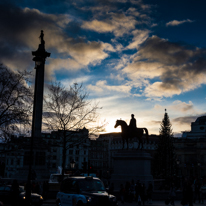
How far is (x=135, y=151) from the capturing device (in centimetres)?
3034

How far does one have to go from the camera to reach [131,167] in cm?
2994

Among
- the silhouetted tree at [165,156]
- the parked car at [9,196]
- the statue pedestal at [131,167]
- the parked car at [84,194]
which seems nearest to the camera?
the parked car at [84,194]

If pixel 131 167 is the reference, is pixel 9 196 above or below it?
below

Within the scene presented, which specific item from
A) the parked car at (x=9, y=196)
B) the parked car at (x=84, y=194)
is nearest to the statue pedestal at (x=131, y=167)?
the parked car at (x=9, y=196)

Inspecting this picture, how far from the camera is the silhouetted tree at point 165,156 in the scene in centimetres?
6994

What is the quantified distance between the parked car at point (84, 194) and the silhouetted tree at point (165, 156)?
53961mm

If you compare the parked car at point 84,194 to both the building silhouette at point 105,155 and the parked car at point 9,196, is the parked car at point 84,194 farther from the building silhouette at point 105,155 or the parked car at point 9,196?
the building silhouette at point 105,155

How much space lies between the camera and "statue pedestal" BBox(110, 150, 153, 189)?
1164 inches

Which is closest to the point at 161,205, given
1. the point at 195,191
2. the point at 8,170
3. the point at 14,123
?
the point at 195,191

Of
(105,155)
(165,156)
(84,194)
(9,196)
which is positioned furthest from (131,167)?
(105,155)

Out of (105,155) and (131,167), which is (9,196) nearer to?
(131,167)

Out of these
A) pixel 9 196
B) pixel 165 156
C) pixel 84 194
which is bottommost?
pixel 9 196

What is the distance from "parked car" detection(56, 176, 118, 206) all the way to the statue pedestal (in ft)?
46.1

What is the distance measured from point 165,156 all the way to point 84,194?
194ft
